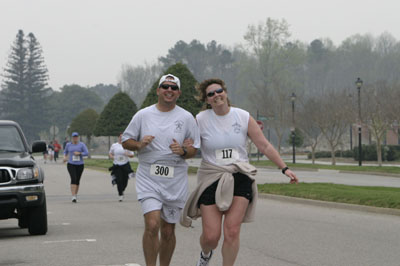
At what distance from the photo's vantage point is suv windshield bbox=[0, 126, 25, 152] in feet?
41.3

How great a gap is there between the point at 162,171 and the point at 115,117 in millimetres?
61949

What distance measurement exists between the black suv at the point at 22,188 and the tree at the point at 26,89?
131 metres

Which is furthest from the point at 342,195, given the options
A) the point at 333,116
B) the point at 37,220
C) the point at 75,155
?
the point at 333,116

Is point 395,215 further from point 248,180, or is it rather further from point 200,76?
point 200,76

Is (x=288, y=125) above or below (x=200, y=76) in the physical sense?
below

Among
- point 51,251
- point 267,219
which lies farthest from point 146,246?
point 267,219

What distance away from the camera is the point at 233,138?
710 cm

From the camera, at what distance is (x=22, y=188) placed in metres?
11.7

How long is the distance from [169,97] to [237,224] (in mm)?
1339

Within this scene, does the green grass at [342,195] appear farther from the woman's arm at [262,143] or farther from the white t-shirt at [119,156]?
the woman's arm at [262,143]

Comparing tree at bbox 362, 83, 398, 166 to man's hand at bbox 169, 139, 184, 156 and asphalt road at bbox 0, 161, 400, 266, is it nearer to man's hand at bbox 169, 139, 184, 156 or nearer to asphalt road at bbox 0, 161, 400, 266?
asphalt road at bbox 0, 161, 400, 266

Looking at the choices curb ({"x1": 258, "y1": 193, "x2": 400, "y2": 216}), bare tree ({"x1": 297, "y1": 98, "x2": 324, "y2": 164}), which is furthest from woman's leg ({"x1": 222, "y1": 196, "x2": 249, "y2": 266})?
bare tree ({"x1": 297, "y1": 98, "x2": 324, "y2": 164})

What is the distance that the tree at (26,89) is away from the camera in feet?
463

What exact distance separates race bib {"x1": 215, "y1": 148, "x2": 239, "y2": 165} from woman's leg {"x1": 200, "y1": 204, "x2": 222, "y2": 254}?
0.42 m
